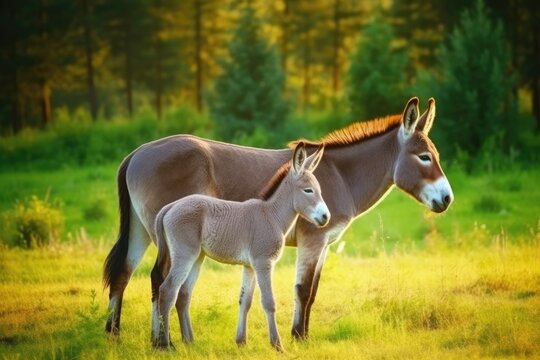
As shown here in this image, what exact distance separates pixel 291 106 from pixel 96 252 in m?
16.8

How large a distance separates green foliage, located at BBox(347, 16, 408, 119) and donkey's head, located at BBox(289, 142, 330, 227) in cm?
2077

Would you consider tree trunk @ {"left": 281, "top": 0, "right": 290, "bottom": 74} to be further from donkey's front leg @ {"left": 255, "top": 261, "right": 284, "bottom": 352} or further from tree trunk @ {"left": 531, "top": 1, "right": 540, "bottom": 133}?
donkey's front leg @ {"left": 255, "top": 261, "right": 284, "bottom": 352}

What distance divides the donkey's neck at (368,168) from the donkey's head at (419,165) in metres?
0.15

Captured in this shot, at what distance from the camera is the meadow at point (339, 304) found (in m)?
7.61

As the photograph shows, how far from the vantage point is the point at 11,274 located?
12023mm

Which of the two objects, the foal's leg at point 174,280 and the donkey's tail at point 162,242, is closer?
the foal's leg at point 174,280

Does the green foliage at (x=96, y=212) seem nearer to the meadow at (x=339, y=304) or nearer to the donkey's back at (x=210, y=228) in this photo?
the meadow at (x=339, y=304)

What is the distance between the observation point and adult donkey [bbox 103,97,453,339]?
320 inches

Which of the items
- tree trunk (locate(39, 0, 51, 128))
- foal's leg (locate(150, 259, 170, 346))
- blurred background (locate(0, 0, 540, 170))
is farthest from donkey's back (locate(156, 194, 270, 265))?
tree trunk (locate(39, 0, 51, 128))

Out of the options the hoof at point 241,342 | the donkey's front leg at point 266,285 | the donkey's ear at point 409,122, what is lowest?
the hoof at point 241,342

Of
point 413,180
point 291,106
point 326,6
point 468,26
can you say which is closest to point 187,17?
point 326,6

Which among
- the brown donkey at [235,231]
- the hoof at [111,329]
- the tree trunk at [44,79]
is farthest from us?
the tree trunk at [44,79]

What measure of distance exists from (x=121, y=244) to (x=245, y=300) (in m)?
1.70

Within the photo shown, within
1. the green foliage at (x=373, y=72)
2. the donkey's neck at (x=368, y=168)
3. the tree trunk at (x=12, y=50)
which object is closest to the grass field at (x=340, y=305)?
the donkey's neck at (x=368, y=168)
